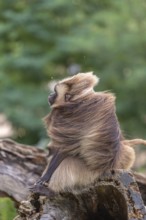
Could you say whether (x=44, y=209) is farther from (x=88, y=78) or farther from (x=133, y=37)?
(x=133, y=37)

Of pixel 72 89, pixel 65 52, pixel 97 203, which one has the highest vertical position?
pixel 65 52

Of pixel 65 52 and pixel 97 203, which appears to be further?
pixel 65 52

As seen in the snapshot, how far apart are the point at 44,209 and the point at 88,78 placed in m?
0.49

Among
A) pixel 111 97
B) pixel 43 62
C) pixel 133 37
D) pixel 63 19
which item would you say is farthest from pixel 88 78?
pixel 63 19

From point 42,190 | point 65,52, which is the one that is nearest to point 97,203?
point 42,190

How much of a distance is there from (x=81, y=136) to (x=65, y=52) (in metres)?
4.66

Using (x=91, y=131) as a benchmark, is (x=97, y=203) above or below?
below

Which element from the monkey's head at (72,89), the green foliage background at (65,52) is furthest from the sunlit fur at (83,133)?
the green foliage background at (65,52)

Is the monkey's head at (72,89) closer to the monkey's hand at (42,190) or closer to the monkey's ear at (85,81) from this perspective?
the monkey's ear at (85,81)

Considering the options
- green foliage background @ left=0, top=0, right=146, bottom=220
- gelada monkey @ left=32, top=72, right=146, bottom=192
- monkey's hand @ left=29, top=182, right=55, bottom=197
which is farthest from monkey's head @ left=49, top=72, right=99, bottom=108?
green foliage background @ left=0, top=0, right=146, bottom=220

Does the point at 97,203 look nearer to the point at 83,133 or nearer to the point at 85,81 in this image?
the point at 83,133

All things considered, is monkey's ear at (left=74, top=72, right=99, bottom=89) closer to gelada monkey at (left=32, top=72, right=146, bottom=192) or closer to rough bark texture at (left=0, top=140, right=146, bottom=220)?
gelada monkey at (left=32, top=72, right=146, bottom=192)

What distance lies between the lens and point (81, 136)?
7.84 feet

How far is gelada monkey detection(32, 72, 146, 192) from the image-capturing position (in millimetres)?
2381
